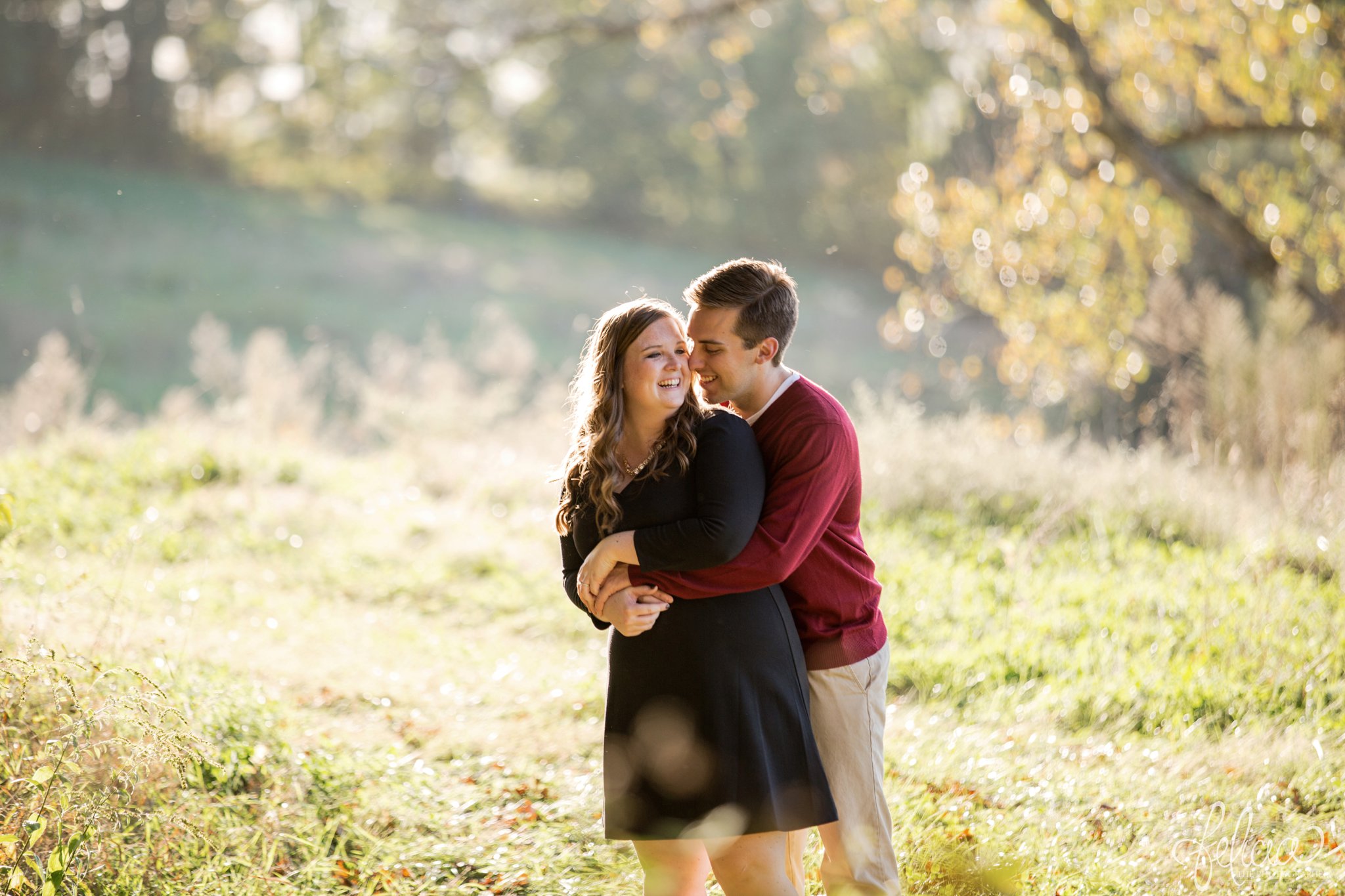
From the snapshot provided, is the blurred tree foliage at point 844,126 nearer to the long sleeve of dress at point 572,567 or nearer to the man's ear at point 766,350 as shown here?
the man's ear at point 766,350

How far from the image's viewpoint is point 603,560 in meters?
2.76

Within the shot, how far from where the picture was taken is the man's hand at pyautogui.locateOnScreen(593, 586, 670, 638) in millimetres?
2707

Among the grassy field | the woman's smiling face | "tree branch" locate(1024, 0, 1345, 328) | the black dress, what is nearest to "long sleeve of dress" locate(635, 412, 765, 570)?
the black dress

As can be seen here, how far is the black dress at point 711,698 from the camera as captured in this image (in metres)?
2.67

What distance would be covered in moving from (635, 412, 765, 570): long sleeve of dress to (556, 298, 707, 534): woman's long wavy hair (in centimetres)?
6

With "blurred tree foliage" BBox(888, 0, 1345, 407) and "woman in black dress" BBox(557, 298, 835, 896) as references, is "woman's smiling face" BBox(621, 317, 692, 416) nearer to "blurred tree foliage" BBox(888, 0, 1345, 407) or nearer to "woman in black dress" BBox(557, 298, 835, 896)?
"woman in black dress" BBox(557, 298, 835, 896)

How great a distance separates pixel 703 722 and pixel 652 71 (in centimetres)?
3639

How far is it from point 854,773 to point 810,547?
2.24ft

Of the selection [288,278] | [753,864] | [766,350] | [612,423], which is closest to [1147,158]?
[766,350]

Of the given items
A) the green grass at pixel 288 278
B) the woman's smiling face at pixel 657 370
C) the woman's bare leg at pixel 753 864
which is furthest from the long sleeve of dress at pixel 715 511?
the green grass at pixel 288 278

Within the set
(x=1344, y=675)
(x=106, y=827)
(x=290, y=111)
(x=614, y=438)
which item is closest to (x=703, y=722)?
(x=614, y=438)

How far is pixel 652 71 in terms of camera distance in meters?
36.6

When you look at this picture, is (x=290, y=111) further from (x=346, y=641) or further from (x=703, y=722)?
(x=703, y=722)

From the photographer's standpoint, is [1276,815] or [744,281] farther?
[1276,815]
